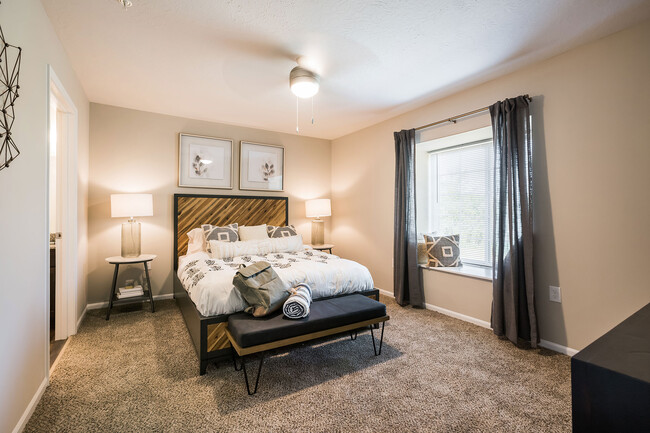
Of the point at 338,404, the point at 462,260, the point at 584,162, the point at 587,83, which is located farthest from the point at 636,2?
the point at 338,404

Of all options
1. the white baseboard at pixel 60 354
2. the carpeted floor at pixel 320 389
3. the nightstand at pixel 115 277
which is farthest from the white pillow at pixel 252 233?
the white baseboard at pixel 60 354

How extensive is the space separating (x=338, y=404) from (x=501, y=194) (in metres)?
2.28

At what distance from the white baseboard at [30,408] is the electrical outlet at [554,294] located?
12.2 ft

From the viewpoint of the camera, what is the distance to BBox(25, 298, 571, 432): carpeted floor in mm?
1685

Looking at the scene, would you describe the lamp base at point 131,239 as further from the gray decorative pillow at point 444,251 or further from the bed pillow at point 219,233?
the gray decorative pillow at point 444,251

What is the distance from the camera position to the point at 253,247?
366 cm

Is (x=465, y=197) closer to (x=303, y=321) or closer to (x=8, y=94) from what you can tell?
(x=303, y=321)

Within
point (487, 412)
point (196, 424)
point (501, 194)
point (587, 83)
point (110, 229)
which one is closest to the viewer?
point (196, 424)

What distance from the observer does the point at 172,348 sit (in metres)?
2.60

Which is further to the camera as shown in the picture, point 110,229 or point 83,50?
point 110,229

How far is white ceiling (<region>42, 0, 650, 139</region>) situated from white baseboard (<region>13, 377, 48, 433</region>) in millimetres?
2478

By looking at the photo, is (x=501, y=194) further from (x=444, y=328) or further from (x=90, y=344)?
(x=90, y=344)

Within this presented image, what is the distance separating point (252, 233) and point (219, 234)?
457 millimetres

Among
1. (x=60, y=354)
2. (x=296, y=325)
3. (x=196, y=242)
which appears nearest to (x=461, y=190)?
(x=296, y=325)
